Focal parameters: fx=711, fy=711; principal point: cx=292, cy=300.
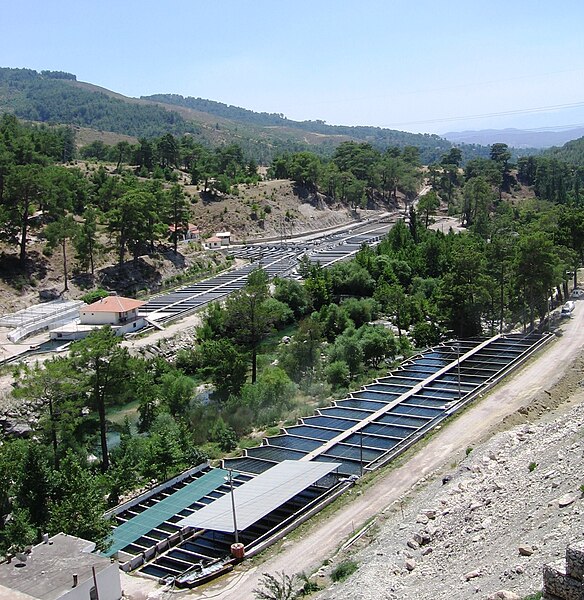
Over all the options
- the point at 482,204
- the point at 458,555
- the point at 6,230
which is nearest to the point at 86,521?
the point at 458,555

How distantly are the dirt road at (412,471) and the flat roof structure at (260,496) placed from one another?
1.27 metres

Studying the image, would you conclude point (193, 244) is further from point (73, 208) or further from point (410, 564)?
point (410, 564)

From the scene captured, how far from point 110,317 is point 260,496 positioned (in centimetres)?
2653

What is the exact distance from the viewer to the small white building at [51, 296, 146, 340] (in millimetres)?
45188

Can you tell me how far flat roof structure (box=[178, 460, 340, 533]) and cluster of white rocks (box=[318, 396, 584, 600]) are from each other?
2.96m

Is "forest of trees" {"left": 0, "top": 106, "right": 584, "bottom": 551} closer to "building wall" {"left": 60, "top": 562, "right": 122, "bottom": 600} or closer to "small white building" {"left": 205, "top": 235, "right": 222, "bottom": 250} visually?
"building wall" {"left": 60, "top": 562, "right": 122, "bottom": 600}

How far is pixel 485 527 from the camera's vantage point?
17031 mm

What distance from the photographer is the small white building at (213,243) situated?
73.2 meters

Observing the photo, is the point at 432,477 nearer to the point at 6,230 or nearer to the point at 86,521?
the point at 86,521

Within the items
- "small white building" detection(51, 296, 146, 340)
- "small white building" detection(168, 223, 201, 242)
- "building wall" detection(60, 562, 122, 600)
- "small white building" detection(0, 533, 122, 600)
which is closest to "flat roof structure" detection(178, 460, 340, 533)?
"building wall" detection(60, 562, 122, 600)

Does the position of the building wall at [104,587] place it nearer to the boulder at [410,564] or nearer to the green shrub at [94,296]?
the boulder at [410,564]

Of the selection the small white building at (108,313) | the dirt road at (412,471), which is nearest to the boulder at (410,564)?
the dirt road at (412,471)

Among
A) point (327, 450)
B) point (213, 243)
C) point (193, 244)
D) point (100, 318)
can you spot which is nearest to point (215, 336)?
point (100, 318)

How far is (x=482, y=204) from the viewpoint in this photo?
84.5 m
